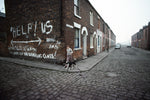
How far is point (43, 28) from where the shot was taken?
770cm

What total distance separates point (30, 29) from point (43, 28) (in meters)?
1.69

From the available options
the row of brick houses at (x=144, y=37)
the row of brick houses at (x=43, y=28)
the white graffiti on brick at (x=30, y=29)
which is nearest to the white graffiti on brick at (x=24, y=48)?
the row of brick houses at (x=43, y=28)

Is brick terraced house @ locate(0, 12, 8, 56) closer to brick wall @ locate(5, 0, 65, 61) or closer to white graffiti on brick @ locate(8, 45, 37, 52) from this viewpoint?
brick wall @ locate(5, 0, 65, 61)

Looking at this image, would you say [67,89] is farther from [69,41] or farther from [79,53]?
[79,53]

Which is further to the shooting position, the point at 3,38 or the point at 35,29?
the point at 3,38

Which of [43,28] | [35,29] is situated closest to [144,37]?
[43,28]

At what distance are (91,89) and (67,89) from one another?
946 mm

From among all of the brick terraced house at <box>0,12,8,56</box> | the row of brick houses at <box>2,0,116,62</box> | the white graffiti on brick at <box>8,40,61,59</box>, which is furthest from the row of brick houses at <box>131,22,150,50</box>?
the brick terraced house at <box>0,12,8,56</box>

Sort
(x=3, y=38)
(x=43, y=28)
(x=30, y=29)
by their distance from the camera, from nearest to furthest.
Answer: (x=43, y=28), (x=30, y=29), (x=3, y=38)

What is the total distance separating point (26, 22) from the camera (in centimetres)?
868

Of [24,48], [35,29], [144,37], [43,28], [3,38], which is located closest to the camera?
[43,28]

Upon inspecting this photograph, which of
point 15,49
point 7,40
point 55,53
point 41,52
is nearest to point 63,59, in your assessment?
point 55,53

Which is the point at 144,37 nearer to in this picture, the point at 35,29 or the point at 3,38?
the point at 35,29

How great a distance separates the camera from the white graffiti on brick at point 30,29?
747 cm
